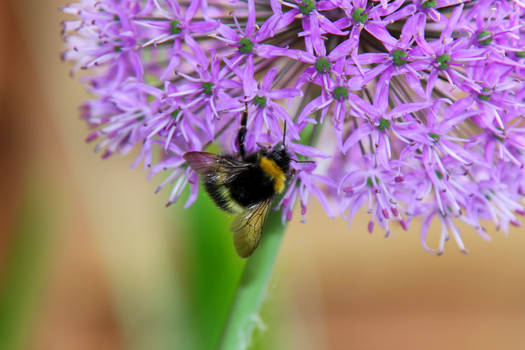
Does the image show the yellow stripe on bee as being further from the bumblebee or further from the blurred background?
the blurred background

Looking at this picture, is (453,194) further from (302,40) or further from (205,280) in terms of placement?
(205,280)

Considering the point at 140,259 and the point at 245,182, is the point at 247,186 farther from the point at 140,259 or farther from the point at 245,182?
the point at 140,259

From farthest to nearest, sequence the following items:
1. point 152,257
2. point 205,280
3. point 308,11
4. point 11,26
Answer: point 11,26 < point 152,257 < point 205,280 < point 308,11

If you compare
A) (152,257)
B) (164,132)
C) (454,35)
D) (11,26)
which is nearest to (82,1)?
(164,132)

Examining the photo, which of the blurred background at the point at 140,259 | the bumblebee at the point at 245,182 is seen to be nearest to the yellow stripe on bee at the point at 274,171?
the bumblebee at the point at 245,182

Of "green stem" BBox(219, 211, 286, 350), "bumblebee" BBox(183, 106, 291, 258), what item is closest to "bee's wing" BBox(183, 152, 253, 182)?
"bumblebee" BBox(183, 106, 291, 258)

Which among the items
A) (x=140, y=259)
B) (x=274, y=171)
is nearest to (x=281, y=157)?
(x=274, y=171)
